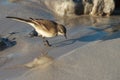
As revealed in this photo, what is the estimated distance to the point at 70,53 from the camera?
7.02 m

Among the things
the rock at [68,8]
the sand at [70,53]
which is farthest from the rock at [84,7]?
the sand at [70,53]

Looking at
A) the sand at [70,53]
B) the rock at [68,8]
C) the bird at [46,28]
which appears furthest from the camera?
the rock at [68,8]

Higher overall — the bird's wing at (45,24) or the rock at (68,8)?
the bird's wing at (45,24)

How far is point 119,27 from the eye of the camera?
8805mm

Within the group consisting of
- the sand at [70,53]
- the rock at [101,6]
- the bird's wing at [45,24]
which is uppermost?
the bird's wing at [45,24]

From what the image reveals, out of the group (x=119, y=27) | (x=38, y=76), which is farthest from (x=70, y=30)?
(x=38, y=76)

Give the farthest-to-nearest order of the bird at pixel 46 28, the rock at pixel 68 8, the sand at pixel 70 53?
the rock at pixel 68 8
the bird at pixel 46 28
the sand at pixel 70 53

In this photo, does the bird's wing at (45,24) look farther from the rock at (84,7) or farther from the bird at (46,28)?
the rock at (84,7)

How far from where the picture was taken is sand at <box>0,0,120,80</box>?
6.21 m

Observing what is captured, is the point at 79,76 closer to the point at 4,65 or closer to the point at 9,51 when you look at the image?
the point at 4,65

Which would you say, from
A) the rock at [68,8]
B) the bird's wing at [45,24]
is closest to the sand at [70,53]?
the rock at [68,8]

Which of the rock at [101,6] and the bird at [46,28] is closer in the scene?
the bird at [46,28]

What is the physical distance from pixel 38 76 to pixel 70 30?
271 centimetres

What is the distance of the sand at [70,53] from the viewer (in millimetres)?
6211
